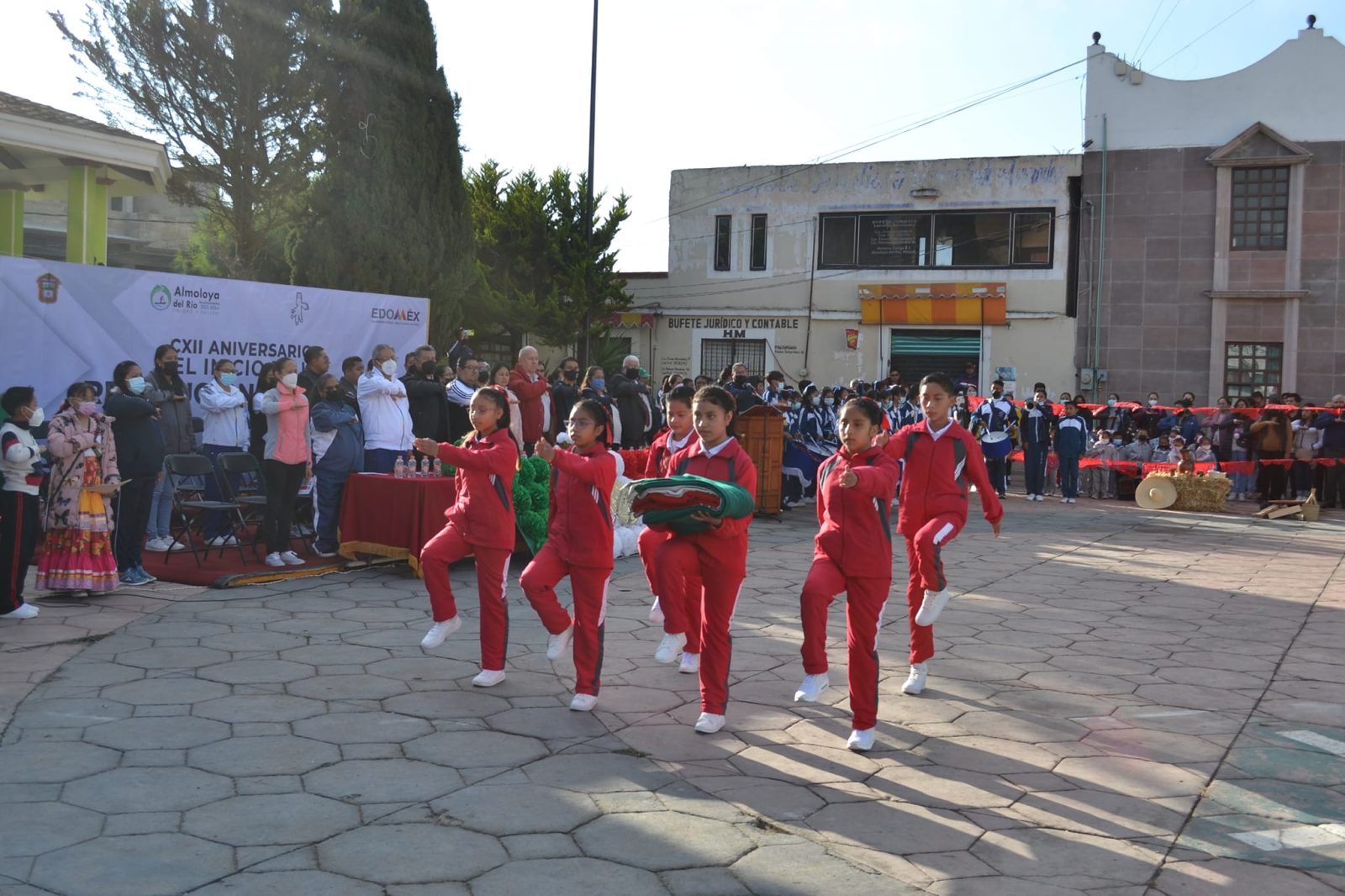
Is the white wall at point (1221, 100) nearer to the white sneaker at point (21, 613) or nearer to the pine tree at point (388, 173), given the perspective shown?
the pine tree at point (388, 173)

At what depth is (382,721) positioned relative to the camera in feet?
18.9

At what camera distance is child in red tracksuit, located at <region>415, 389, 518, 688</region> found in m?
6.51

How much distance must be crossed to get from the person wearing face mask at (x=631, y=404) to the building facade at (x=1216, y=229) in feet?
56.5

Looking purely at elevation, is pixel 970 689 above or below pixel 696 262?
below

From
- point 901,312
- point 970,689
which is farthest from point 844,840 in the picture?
point 901,312

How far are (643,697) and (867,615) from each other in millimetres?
1437

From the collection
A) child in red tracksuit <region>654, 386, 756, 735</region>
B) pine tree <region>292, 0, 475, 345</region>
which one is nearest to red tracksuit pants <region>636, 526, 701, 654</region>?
child in red tracksuit <region>654, 386, 756, 735</region>

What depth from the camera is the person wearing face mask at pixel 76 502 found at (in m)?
8.58

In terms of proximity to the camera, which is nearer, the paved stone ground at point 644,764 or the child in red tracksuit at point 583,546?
the paved stone ground at point 644,764

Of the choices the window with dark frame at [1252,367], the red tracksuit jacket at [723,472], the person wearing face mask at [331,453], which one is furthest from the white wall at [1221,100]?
the red tracksuit jacket at [723,472]

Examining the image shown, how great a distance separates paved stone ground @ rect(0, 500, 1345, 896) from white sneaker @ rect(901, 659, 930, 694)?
105 mm

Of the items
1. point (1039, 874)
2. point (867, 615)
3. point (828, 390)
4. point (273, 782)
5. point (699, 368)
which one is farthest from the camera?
point (699, 368)

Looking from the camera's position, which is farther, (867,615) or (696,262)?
(696,262)

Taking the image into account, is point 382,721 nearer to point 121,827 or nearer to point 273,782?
point 273,782
